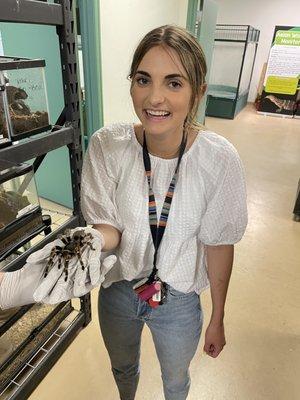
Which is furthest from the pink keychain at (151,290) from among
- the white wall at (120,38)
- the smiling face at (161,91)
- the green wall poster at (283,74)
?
the green wall poster at (283,74)

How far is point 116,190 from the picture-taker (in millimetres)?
888

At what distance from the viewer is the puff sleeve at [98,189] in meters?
0.88

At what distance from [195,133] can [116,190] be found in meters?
0.27

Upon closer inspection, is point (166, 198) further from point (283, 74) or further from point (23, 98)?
point (283, 74)

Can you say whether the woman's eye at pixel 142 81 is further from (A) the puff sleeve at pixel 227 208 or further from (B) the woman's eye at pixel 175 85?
(A) the puff sleeve at pixel 227 208

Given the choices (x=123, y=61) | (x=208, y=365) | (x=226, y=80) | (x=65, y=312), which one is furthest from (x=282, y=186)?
(x=226, y=80)

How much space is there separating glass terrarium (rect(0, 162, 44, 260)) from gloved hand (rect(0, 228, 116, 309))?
325 mm

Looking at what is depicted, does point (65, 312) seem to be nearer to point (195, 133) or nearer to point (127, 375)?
point (127, 375)

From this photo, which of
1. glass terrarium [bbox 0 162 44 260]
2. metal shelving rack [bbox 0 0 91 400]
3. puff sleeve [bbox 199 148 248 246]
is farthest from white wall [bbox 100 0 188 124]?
puff sleeve [bbox 199 148 248 246]

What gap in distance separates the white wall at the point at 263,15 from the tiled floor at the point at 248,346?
210 inches

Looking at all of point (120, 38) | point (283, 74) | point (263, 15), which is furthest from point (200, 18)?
point (263, 15)

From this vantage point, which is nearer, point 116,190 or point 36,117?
point 116,190

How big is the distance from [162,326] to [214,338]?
21 centimetres

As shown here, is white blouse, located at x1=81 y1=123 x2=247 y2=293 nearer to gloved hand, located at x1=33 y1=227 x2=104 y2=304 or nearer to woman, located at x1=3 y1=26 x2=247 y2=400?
woman, located at x1=3 y1=26 x2=247 y2=400
